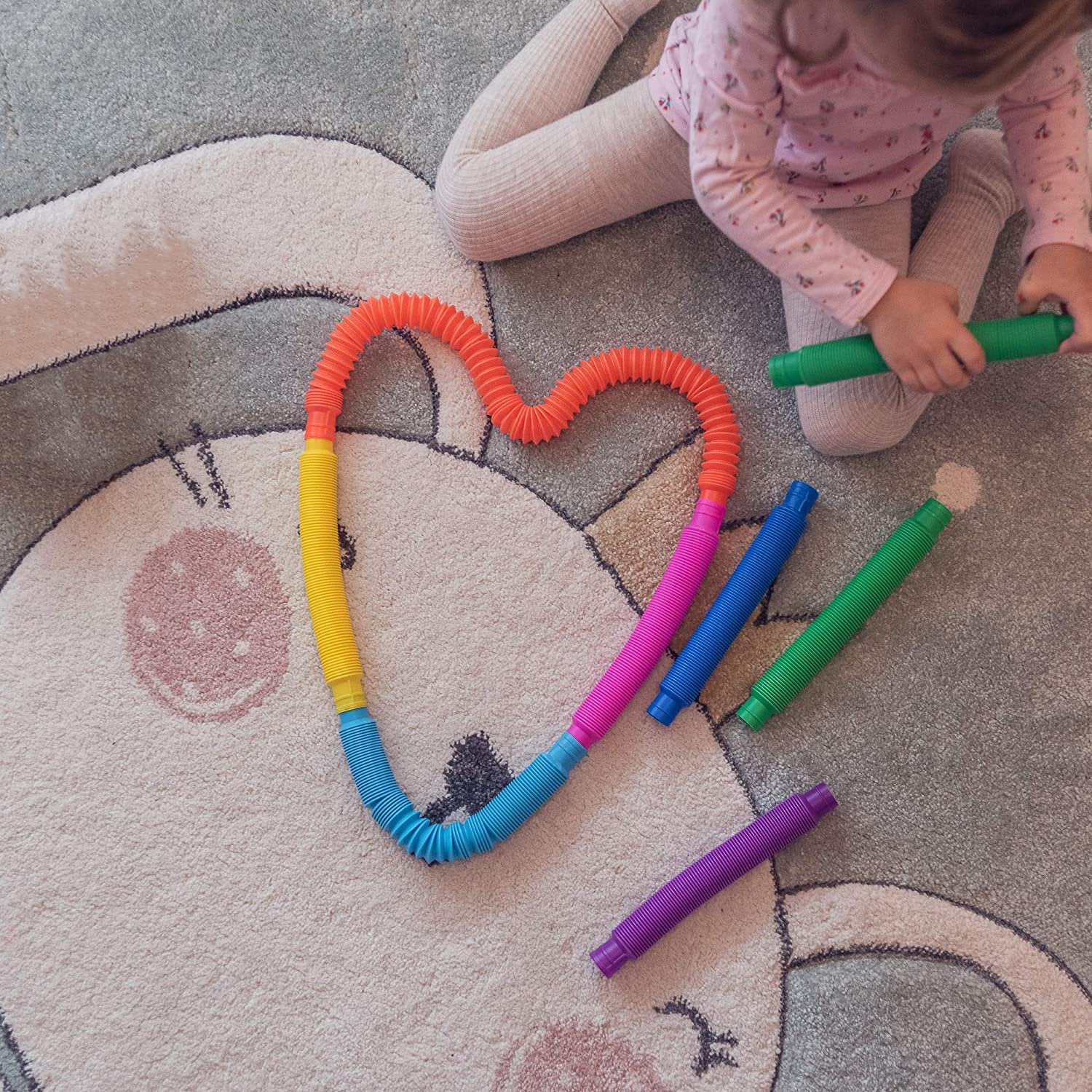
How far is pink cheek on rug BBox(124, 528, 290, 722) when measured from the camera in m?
0.80

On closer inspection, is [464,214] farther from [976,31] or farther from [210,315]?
[976,31]

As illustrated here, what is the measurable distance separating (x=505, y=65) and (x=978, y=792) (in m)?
0.74

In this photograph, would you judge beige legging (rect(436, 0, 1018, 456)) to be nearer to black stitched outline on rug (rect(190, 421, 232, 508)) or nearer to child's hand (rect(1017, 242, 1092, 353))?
child's hand (rect(1017, 242, 1092, 353))

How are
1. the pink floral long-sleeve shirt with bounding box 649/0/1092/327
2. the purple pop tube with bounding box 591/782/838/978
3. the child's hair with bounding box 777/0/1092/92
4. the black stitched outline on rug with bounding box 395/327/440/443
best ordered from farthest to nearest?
the black stitched outline on rug with bounding box 395/327/440/443 → the purple pop tube with bounding box 591/782/838/978 → the pink floral long-sleeve shirt with bounding box 649/0/1092/327 → the child's hair with bounding box 777/0/1092/92

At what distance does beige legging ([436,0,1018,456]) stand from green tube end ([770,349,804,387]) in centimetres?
11

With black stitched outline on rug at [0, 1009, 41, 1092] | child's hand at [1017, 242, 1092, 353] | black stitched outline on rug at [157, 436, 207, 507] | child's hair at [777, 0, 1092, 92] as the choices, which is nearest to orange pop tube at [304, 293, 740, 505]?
black stitched outline on rug at [157, 436, 207, 507]

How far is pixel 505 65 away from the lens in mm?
855

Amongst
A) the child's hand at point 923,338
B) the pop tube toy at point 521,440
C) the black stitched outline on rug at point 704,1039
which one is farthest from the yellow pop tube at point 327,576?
the child's hand at point 923,338

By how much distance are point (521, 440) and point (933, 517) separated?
13.5 inches

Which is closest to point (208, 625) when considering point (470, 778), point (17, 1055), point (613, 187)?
point (470, 778)

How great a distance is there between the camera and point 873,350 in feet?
2.16

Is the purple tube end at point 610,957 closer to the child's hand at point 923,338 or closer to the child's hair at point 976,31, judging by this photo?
the child's hand at point 923,338

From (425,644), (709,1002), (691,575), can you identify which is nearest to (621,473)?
(691,575)

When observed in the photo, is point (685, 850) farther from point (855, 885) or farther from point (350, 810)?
point (350, 810)
